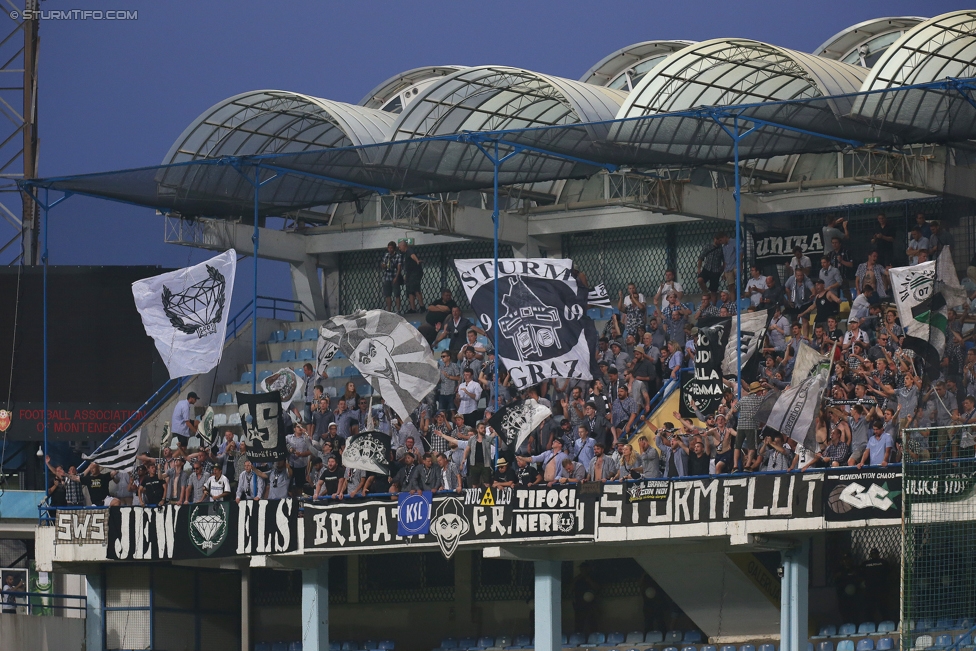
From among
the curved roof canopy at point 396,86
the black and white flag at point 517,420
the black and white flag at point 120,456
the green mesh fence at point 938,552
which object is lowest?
the green mesh fence at point 938,552

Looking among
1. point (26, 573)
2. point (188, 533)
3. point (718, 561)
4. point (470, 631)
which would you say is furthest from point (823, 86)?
point (26, 573)

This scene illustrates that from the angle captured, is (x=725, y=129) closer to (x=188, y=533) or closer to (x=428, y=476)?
(x=428, y=476)

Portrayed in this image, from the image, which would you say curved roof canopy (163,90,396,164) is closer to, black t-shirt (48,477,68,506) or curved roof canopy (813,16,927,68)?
black t-shirt (48,477,68,506)

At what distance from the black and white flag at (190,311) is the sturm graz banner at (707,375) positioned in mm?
7317

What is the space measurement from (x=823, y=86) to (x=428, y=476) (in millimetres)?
10228

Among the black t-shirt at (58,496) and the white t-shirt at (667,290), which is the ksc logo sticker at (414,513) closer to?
the white t-shirt at (667,290)

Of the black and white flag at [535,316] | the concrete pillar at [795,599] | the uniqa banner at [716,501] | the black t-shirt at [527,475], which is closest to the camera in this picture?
the uniqa banner at [716,501]

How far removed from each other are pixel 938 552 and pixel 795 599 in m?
2.08

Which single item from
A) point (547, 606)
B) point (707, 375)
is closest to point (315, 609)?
point (547, 606)

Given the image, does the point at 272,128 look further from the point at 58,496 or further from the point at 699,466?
the point at 699,466

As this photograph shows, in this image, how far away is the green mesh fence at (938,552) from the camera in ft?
73.4

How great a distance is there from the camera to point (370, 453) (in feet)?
86.5

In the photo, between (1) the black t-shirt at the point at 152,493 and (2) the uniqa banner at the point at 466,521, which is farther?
(1) the black t-shirt at the point at 152,493

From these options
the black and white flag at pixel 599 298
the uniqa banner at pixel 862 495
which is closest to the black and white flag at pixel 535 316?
the black and white flag at pixel 599 298
